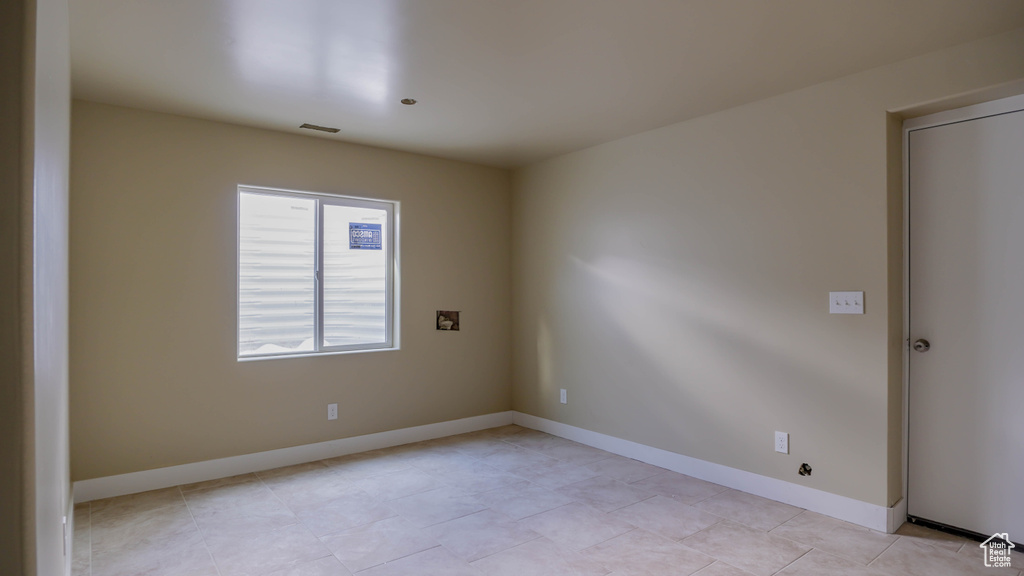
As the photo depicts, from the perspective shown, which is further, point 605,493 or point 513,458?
point 513,458

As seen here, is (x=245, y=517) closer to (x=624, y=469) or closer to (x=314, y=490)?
(x=314, y=490)

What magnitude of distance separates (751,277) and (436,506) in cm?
240

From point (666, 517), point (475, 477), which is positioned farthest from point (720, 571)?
point (475, 477)

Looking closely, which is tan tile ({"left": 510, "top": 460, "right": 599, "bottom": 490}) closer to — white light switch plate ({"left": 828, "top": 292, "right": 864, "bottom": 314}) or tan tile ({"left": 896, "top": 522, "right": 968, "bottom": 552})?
tan tile ({"left": 896, "top": 522, "right": 968, "bottom": 552})

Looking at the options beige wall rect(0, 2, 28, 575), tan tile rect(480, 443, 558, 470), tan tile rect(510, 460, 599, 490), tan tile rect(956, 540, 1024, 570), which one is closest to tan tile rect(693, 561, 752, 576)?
tan tile rect(956, 540, 1024, 570)

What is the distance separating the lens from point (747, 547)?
277 cm

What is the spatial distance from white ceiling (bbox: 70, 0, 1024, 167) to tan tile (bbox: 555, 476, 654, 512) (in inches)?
96.9

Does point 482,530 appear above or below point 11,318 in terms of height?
below

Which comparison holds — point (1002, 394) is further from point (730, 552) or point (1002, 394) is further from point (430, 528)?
point (430, 528)

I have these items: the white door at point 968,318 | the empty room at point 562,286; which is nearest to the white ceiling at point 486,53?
the empty room at point 562,286

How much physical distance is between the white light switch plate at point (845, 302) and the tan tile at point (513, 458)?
2.19m

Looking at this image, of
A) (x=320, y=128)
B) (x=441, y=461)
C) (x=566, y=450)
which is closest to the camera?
(x=320, y=128)

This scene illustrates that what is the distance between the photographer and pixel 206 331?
12.6 ft

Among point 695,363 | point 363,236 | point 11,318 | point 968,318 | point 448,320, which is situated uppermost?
point 363,236
